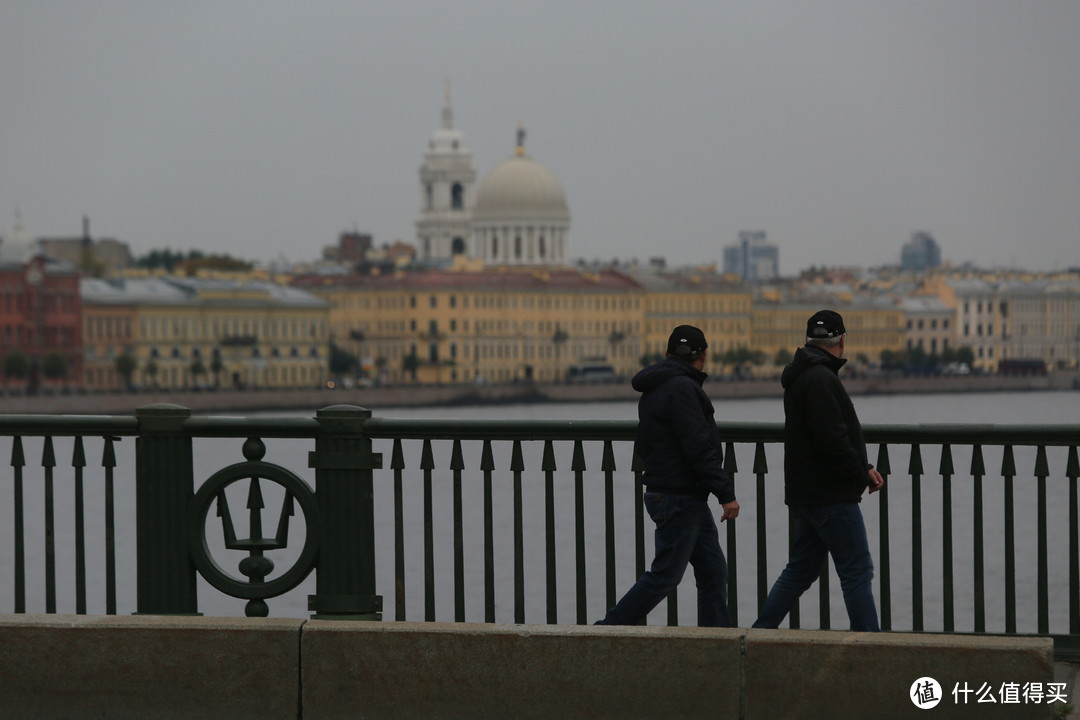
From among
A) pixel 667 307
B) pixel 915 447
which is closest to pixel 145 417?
pixel 915 447

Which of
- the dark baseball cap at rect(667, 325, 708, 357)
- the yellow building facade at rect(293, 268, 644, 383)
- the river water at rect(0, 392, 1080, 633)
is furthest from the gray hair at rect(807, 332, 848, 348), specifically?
the yellow building facade at rect(293, 268, 644, 383)

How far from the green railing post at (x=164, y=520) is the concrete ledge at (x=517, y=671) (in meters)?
0.64

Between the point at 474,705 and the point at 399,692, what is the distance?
19 cm

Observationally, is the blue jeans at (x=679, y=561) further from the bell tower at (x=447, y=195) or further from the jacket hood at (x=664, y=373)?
the bell tower at (x=447, y=195)

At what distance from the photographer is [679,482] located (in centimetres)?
583

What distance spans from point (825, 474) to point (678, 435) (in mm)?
407

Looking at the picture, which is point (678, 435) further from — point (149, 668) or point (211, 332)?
point (211, 332)

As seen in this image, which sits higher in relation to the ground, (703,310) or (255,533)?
(703,310)

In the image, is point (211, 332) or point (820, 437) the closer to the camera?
point (820, 437)

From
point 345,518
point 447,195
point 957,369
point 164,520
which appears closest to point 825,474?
point 345,518

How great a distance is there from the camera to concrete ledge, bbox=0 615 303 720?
538 cm

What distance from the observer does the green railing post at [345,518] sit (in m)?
5.77

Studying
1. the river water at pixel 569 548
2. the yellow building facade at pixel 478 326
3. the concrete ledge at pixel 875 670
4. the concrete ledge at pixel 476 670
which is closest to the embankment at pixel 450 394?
the yellow building facade at pixel 478 326

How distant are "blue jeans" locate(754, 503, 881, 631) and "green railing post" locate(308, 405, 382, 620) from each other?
1069 millimetres
